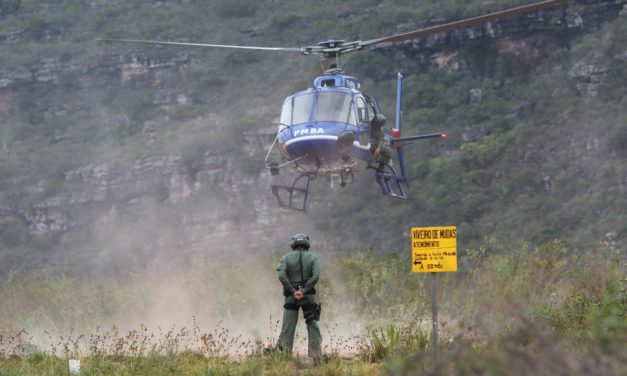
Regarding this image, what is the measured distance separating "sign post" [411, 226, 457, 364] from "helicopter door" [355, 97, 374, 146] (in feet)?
20.3

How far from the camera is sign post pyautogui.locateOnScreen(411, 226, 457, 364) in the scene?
1370 cm

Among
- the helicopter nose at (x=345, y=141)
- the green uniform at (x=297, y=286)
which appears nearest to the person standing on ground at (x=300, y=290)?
the green uniform at (x=297, y=286)

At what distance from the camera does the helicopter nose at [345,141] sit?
19125mm

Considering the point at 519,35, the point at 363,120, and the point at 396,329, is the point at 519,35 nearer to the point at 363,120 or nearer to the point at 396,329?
the point at 363,120

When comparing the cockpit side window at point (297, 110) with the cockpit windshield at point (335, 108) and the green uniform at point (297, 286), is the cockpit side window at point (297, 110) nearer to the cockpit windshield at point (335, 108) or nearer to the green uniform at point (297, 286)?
the cockpit windshield at point (335, 108)

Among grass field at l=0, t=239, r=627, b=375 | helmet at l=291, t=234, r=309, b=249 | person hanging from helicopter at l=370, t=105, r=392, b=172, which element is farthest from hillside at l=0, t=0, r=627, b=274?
helmet at l=291, t=234, r=309, b=249

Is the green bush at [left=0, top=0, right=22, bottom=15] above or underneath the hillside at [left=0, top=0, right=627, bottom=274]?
above

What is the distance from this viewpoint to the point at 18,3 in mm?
88250

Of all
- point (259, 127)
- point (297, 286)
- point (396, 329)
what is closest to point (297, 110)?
point (396, 329)

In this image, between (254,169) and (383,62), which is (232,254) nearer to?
(254,169)

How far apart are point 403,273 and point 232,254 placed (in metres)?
31.0

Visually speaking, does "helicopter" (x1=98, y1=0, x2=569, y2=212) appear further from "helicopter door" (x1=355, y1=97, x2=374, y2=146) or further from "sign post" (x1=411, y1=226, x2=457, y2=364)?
"sign post" (x1=411, y1=226, x2=457, y2=364)

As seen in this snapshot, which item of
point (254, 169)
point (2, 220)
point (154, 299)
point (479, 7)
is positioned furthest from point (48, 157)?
point (154, 299)

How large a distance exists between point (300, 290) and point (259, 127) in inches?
2196
